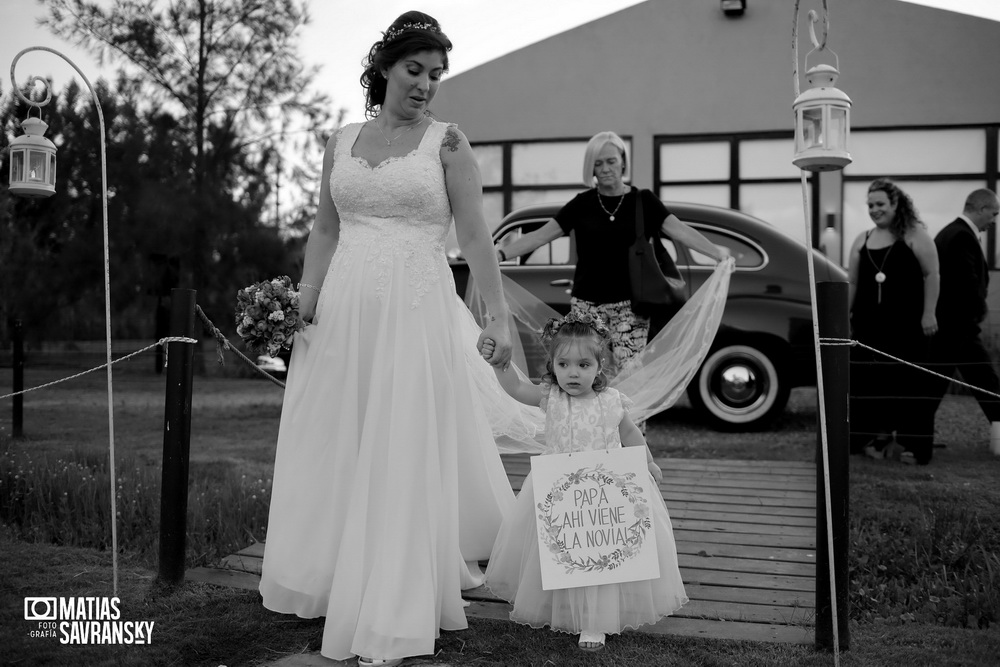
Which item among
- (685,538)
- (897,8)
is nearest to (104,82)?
(897,8)

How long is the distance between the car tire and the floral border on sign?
4.67 meters

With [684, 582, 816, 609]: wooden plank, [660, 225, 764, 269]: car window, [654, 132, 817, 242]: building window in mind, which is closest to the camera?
[684, 582, 816, 609]: wooden plank

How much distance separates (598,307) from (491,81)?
1079 cm

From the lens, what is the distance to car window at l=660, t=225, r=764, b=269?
7.92 meters

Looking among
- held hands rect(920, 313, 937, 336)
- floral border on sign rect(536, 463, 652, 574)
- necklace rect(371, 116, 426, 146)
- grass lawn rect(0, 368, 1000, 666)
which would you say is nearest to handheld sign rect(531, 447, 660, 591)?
floral border on sign rect(536, 463, 652, 574)

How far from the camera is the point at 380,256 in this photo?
11.0ft

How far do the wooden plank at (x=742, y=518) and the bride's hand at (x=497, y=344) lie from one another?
2.13 metres

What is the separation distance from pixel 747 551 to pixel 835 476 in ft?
4.56

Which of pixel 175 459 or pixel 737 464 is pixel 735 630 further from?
pixel 737 464

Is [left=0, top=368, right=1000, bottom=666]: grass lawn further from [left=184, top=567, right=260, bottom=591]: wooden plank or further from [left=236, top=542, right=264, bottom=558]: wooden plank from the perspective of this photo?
[left=236, top=542, right=264, bottom=558]: wooden plank

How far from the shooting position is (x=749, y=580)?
159 inches

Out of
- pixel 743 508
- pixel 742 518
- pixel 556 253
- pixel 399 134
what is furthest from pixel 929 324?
pixel 399 134

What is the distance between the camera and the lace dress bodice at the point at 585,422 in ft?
11.3

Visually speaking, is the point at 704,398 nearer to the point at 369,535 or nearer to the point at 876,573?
the point at 876,573
